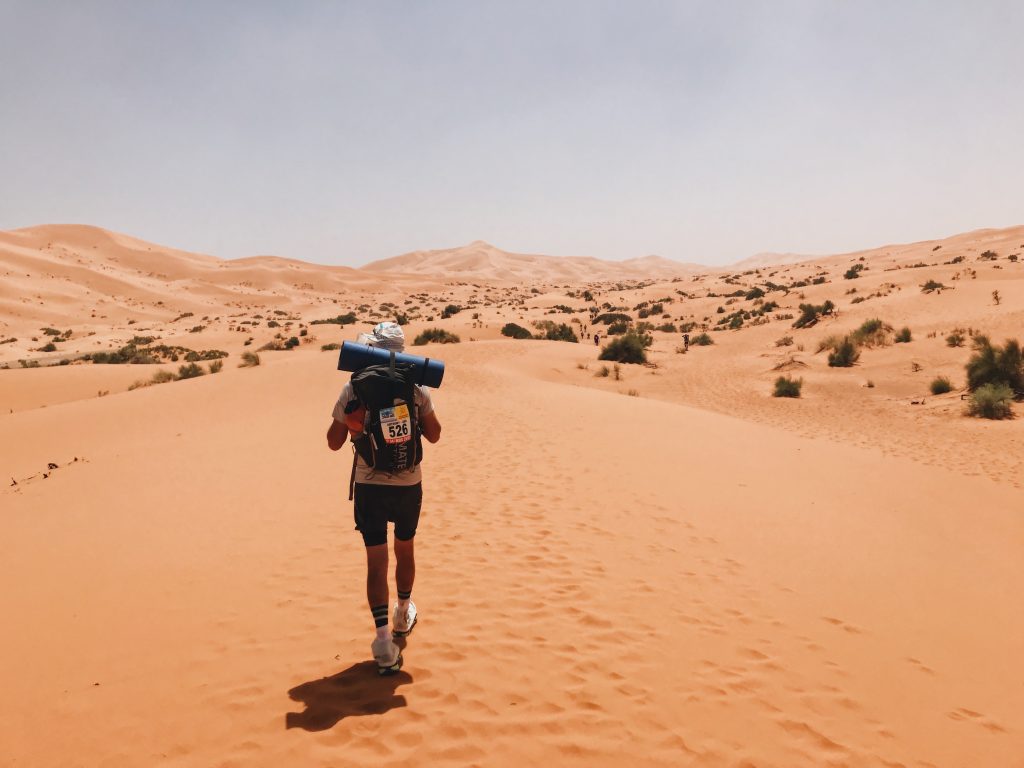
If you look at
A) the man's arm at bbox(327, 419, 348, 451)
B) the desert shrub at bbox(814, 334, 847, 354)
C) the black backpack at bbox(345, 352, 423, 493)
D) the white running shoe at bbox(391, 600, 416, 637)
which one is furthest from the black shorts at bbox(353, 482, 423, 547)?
the desert shrub at bbox(814, 334, 847, 354)

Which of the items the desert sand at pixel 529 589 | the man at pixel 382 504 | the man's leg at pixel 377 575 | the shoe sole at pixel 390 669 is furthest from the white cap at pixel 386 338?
the desert sand at pixel 529 589

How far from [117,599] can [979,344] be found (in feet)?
73.8

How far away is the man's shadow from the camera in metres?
3.21

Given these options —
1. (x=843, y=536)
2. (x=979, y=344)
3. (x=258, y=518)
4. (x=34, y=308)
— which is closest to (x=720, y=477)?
(x=843, y=536)

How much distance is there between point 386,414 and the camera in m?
3.46

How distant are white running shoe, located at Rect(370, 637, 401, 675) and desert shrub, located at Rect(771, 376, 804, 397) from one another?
17180mm

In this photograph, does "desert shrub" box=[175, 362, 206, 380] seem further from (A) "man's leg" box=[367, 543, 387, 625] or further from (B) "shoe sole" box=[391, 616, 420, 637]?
(A) "man's leg" box=[367, 543, 387, 625]

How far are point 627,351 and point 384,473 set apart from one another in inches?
857

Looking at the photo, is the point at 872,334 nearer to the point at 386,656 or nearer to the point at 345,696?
the point at 386,656

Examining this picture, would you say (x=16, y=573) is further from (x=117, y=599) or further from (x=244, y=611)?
(x=244, y=611)

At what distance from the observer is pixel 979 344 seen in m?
17.7

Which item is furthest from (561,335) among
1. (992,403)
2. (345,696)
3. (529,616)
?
(345,696)

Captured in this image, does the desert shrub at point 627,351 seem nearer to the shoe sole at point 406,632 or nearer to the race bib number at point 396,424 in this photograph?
the shoe sole at point 406,632

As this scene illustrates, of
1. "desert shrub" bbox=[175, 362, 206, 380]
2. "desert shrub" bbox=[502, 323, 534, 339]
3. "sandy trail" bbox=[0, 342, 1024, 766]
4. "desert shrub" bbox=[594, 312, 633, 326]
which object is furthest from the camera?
"desert shrub" bbox=[594, 312, 633, 326]
